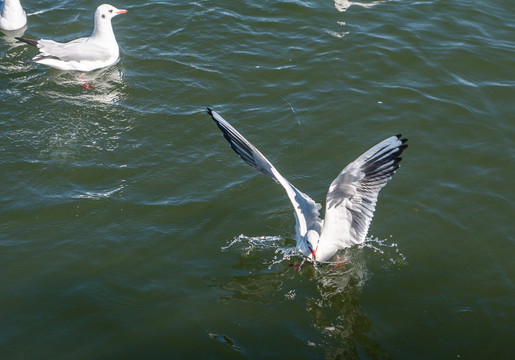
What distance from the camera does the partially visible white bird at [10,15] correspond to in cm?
1257

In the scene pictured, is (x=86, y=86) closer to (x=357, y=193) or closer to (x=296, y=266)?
(x=296, y=266)

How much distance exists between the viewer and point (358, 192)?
288 inches

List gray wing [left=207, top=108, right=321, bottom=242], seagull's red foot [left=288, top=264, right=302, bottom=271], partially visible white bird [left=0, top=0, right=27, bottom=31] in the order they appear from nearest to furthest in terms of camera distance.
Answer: gray wing [left=207, top=108, right=321, bottom=242] → seagull's red foot [left=288, top=264, right=302, bottom=271] → partially visible white bird [left=0, top=0, right=27, bottom=31]

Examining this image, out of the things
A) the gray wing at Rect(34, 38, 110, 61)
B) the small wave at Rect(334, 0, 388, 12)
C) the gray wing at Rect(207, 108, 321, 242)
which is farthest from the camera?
the small wave at Rect(334, 0, 388, 12)

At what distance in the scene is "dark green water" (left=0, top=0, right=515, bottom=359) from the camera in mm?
7004

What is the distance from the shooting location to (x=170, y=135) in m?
10.0

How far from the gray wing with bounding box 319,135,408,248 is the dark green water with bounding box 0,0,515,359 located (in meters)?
0.49

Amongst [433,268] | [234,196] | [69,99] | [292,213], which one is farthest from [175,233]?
[69,99]

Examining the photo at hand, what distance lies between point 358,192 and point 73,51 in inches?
264

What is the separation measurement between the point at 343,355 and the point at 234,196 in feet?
9.92

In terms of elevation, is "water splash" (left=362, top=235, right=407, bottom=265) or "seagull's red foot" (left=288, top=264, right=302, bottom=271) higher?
"water splash" (left=362, top=235, right=407, bottom=265)

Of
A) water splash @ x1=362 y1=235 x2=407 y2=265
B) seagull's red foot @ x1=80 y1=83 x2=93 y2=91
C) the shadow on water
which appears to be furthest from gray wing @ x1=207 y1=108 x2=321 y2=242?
seagull's red foot @ x1=80 y1=83 x2=93 y2=91

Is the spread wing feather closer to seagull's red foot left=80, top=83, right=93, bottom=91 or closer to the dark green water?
the dark green water

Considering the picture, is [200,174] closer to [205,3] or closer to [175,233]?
[175,233]
